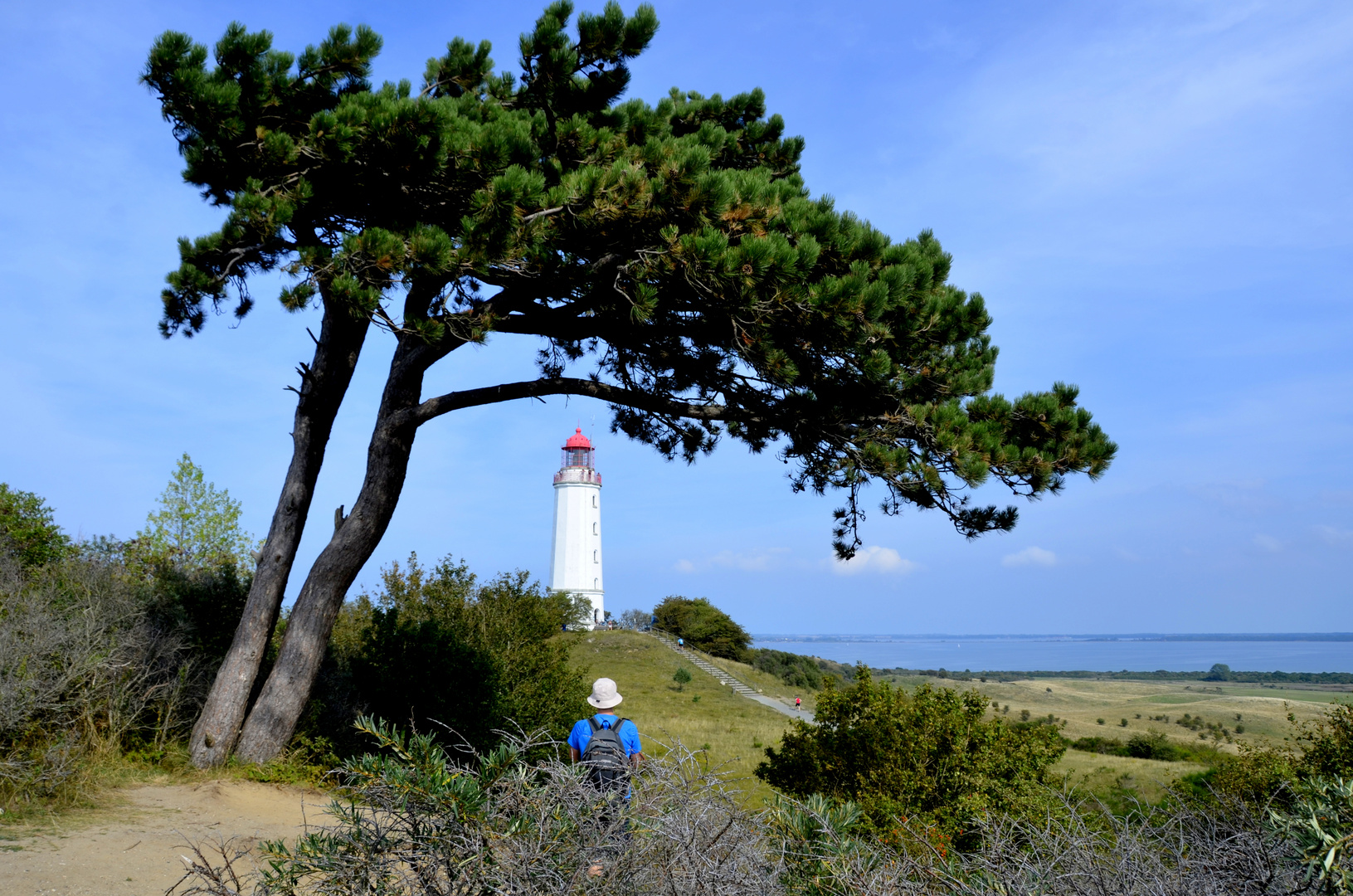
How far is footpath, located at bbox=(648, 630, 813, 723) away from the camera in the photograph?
3179 centimetres

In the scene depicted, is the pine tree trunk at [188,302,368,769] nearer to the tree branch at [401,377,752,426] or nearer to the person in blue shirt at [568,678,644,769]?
the tree branch at [401,377,752,426]

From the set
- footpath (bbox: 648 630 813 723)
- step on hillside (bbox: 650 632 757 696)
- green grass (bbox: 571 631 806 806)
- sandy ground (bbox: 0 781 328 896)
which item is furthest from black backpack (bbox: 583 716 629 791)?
step on hillside (bbox: 650 632 757 696)

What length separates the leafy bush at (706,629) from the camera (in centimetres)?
4975

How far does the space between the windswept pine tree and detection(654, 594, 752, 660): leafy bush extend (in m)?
40.5

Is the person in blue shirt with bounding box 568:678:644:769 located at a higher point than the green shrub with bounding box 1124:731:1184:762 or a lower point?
higher

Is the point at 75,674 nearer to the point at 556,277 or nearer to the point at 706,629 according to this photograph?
the point at 556,277

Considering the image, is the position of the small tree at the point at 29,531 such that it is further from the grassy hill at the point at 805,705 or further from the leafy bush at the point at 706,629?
the leafy bush at the point at 706,629

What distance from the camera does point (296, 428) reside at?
10547 millimetres

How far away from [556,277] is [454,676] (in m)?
6.36

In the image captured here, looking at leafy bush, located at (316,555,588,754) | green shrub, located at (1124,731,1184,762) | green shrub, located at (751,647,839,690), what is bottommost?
green shrub, located at (1124,731,1184,762)

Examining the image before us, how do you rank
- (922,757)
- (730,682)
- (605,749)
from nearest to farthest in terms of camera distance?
1. (605,749)
2. (922,757)
3. (730,682)

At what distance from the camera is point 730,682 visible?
122 feet

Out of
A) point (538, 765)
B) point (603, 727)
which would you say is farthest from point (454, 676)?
point (538, 765)

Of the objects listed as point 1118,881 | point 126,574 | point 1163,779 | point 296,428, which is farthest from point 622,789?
point 1163,779
